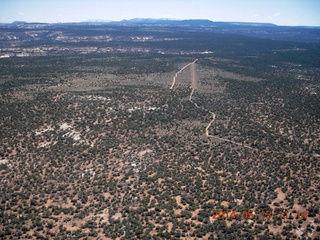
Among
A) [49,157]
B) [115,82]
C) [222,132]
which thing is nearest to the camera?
[49,157]

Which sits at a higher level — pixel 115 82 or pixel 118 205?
pixel 115 82

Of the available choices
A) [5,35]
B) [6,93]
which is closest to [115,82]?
[6,93]

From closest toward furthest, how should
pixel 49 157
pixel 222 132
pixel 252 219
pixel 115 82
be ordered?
1. pixel 252 219
2. pixel 49 157
3. pixel 222 132
4. pixel 115 82

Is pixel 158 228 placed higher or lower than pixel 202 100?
lower

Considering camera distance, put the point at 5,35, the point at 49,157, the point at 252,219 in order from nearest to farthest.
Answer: the point at 252,219
the point at 49,157
the point at 5,35

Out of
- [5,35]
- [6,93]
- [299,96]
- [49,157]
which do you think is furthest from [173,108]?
[5,35]

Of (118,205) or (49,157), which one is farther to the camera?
(49,157)

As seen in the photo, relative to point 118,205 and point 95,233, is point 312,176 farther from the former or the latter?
point 95,233

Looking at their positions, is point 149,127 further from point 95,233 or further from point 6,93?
point 6,93

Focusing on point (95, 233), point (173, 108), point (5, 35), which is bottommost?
point (95, 233)
